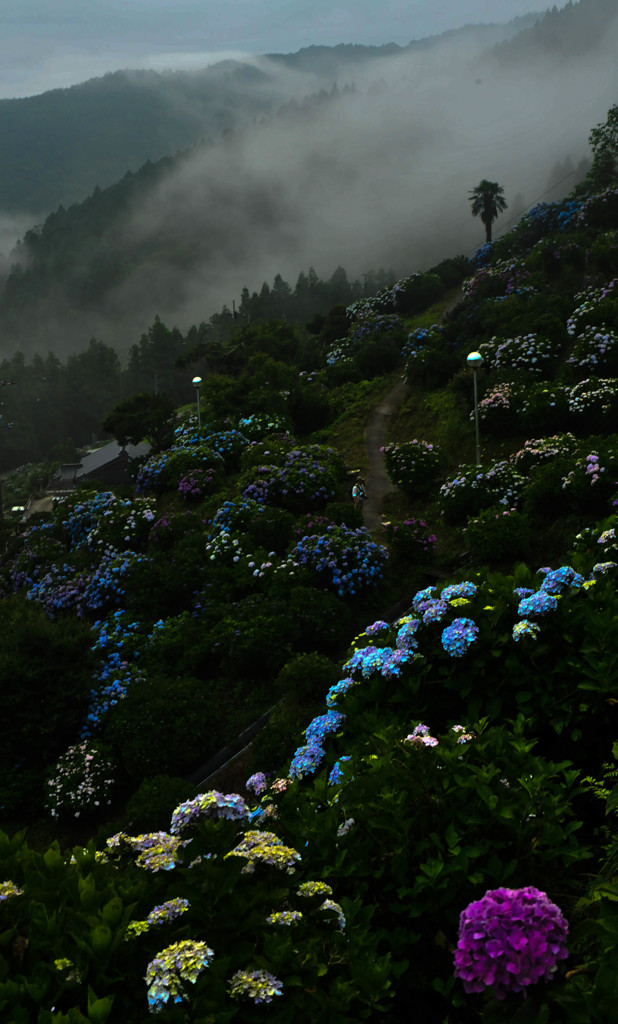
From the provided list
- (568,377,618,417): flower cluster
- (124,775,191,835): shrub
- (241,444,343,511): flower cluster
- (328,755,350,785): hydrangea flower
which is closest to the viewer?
(328,755,350,785): hydrangea flower

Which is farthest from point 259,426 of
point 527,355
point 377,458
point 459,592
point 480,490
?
point 459,592

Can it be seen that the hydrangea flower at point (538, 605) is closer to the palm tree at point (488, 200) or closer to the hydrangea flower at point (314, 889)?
the hydrangea flower at point (314, 889)

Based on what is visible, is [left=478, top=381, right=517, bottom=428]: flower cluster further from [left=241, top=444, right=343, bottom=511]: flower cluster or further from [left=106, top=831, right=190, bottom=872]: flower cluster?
[left=106, top=831, right=190, bottom=872]: flower cluster

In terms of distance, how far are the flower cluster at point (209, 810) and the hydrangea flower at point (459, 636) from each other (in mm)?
1943

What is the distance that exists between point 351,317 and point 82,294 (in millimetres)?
174534

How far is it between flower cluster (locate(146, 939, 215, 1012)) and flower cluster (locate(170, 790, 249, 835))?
90 centimetres

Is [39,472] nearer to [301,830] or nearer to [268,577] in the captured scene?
[268,577]

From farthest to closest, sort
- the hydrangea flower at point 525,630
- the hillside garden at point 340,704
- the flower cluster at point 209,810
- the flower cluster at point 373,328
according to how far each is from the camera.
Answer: the flower cluster at point 373,328, the hydrangea flower at point 525,630, the flower cluster at point 209,810, the hillside garden at point 340,704

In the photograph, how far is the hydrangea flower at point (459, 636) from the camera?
531 cm

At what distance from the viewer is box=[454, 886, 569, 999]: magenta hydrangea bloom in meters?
2.85

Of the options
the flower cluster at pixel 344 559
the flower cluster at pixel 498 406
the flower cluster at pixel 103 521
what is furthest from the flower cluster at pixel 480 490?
the flower cluster at pixel 103 521

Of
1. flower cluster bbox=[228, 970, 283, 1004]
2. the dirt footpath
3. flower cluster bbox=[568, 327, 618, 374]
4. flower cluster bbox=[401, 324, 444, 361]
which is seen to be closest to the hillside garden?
flower cluster bbox=[228, 970, 283, 1004]

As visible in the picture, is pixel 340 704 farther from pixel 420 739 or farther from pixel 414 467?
pixel 414 467

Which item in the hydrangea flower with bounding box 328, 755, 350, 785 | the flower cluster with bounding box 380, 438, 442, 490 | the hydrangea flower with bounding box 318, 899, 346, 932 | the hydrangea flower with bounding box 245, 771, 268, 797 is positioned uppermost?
the hydrangea flower with bounding box 318, 899, 346, 932
